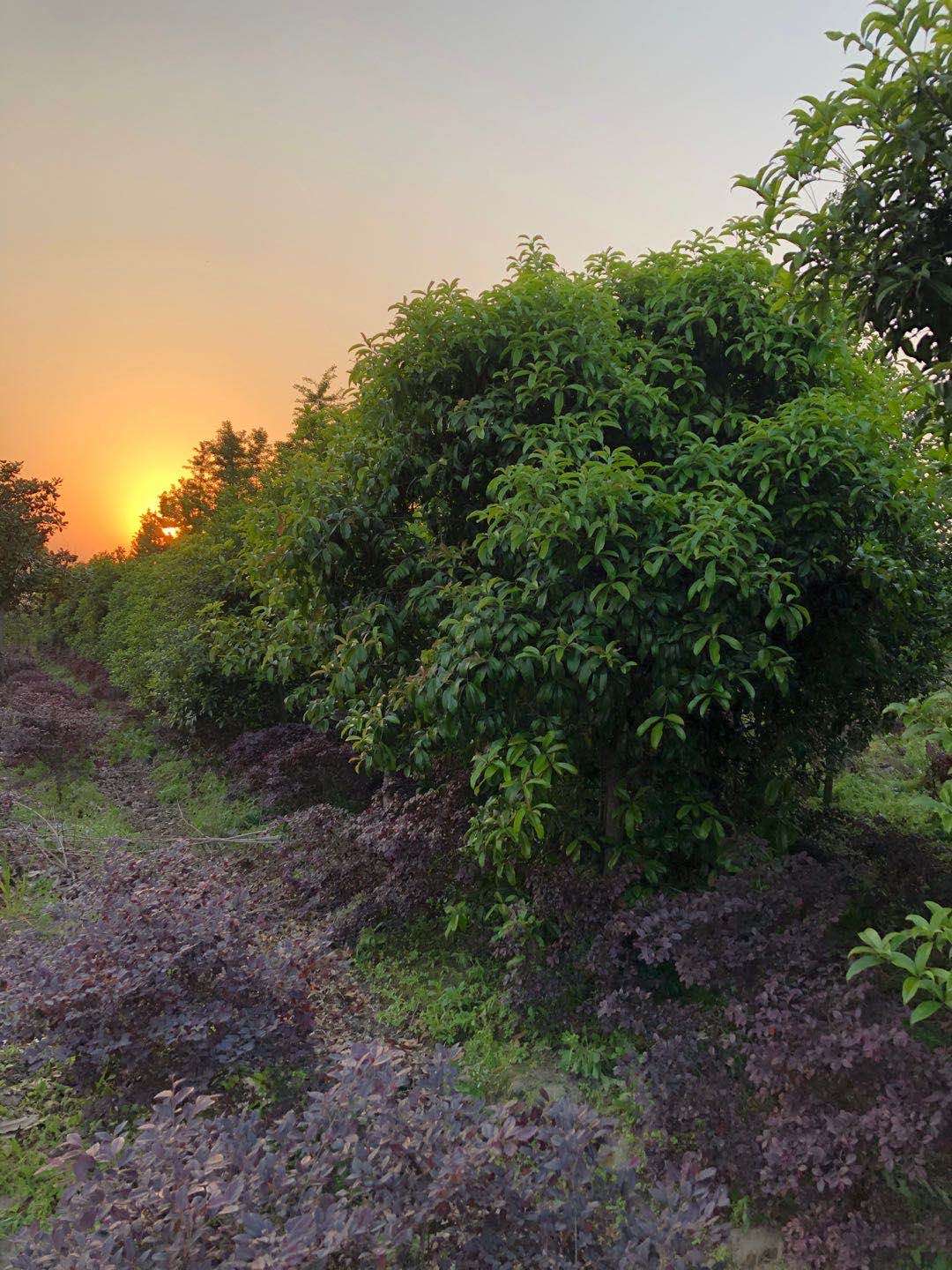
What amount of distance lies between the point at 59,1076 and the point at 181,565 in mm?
9039

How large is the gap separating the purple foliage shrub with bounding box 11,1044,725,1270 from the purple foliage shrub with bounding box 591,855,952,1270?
50cm

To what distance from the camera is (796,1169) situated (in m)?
2.57

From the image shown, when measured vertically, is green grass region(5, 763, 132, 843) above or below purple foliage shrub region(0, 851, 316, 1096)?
above

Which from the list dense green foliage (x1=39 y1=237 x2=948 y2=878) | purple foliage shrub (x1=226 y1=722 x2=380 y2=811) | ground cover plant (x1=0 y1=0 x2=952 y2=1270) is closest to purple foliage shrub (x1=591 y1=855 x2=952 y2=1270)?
ground cover plant (x1=0 y1=0 x2=952 y2=1270)

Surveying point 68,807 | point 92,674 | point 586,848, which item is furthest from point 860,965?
point 92,674

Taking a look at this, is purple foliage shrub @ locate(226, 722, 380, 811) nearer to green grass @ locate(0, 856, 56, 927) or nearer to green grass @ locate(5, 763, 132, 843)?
green grass @ locate(5, 763, 132, 843)

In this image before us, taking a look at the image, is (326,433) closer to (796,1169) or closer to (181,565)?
(796,1169)

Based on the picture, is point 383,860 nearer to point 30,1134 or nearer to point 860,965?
point 30,1134

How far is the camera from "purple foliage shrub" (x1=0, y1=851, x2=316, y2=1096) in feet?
10.0

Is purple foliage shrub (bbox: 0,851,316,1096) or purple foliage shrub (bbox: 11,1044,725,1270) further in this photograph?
purple foliage shrub (bbox: 0,851,316,1096)

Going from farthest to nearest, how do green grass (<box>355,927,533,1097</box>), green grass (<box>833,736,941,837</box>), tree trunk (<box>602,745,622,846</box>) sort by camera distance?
green grass (<box>833,736,941,837</box>) < tree trunk (<box>602,745,622,846</box>) < green grass (<box>355,927,533,1097</box>)

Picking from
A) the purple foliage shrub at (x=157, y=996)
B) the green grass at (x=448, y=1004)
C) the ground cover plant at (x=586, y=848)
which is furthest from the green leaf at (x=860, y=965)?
the purple foliage shrub at (x=157, y=996)

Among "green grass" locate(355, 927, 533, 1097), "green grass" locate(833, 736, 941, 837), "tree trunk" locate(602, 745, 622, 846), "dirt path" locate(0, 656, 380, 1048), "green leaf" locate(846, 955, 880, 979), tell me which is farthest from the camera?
"green grass" locate(833, 736, 941, 837)

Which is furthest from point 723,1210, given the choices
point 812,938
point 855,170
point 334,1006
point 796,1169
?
point 855,170
